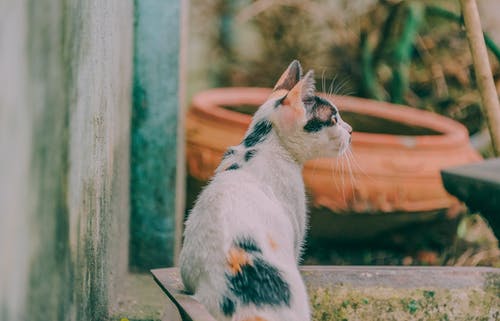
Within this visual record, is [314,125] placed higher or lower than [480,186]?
higher

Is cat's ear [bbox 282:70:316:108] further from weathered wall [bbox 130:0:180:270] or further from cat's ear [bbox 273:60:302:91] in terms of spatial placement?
weathered wall [bbox 130:0:180:270]

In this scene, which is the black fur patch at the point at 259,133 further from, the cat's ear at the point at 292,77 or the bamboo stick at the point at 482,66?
the bamboo stick at the point at 482,66

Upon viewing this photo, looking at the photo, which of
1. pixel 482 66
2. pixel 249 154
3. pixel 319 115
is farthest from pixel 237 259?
pixel 482 66

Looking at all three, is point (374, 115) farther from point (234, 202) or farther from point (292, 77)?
point (234, 202)

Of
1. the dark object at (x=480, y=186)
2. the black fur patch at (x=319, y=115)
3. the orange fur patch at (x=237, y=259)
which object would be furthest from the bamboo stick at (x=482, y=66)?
the orange fur patch at (x=237, y=259)

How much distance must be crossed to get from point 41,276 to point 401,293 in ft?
3.97

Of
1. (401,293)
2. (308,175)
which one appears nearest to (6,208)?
(401,293)

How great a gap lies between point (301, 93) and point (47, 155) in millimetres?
827

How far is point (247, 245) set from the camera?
1976 mm

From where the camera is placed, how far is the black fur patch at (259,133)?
2322mm

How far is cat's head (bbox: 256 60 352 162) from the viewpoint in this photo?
225 cm

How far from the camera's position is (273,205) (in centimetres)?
218

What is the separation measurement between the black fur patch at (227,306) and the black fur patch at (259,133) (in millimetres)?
503

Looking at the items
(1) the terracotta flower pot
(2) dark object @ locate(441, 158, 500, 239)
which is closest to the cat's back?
(2) dark object @ locate(441, 158, 500, 239)
